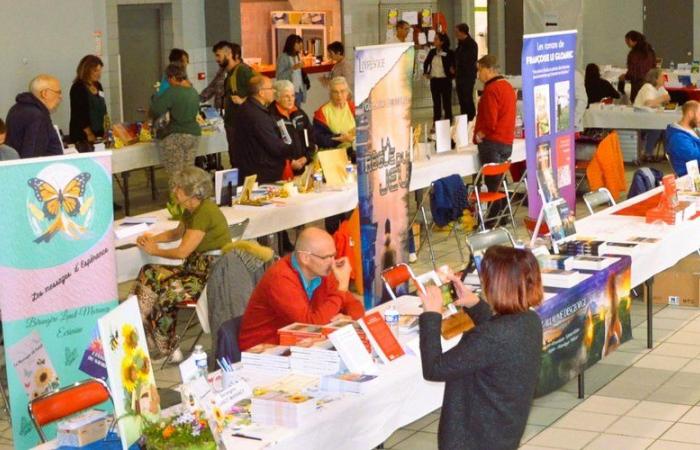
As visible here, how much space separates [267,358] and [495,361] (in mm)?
1377

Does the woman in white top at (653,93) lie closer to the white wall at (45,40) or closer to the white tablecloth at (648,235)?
the white wall at (45,40)

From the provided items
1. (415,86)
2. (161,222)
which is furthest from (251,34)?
(161,222)

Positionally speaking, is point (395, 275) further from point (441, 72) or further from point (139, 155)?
point (441, 72)

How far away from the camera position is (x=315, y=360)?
4723 millimetres

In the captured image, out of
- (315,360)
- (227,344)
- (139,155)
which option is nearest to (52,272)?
(227,344)

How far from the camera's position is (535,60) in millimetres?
8008

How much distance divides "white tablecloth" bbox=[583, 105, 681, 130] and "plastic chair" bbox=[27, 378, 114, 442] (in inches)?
394

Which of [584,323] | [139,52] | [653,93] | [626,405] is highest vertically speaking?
[139,52]

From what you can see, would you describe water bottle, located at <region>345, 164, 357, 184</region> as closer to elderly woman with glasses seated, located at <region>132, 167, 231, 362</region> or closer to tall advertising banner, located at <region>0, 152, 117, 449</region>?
elderly woman with glasses seated, located at <region>132, 167, 231, 362</region>

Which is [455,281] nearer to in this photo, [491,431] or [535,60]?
[491,431]

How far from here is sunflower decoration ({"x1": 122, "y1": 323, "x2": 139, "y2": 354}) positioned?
382 cm

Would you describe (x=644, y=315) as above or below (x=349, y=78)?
below

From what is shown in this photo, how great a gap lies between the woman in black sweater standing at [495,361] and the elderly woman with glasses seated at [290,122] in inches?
223

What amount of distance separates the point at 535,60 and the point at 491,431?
4.64 metres
